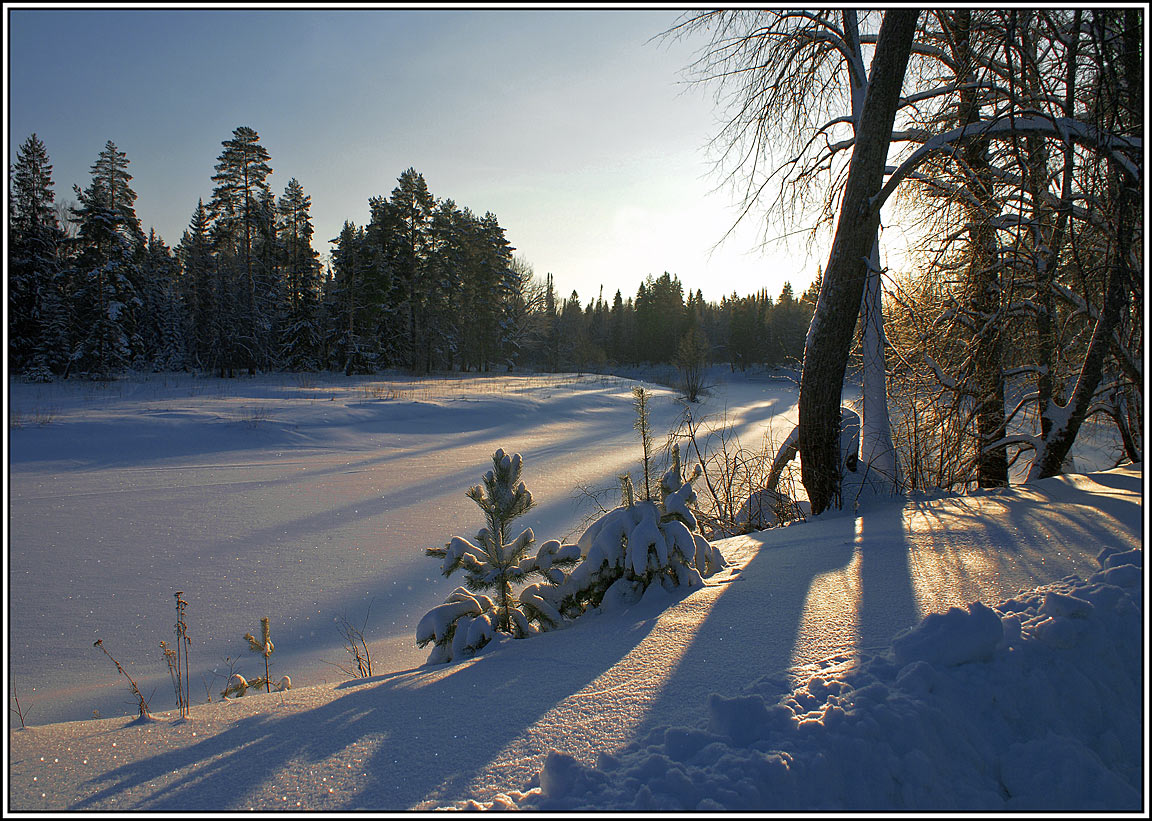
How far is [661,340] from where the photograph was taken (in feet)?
210

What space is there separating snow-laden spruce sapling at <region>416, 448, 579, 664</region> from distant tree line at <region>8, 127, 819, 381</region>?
17785mm

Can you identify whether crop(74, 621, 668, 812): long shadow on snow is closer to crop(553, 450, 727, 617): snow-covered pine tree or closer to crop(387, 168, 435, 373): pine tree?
crop(553, 450, 727, 617): snow-covered pine tree

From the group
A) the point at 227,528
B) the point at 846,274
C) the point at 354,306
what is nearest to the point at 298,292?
the point at 354,306

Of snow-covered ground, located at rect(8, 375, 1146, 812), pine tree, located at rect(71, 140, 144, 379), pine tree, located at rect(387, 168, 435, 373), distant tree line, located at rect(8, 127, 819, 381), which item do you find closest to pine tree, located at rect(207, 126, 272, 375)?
distant tree line, located at rect(8, 127, 819, 381)

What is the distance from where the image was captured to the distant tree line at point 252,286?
2277 cm

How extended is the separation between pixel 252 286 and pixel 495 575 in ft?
103

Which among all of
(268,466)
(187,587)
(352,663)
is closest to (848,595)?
(352,663)

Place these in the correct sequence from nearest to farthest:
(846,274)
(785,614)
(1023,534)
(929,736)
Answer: (929,736) < (785,614) < (1023,534) < (846,274)

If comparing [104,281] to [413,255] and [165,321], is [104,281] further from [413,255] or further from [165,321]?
[413,255]

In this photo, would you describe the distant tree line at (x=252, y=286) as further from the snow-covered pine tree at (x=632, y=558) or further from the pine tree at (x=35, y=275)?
the snow-covered pine tree at (x=632, y=558)

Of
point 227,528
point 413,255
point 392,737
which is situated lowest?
point 227,528

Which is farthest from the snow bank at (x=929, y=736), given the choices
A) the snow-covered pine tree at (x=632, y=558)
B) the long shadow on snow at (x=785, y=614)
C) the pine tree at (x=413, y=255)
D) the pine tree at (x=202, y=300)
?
the pine tree at (x=413, y=255)

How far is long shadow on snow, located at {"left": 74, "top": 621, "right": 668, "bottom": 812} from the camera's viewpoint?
4.25ft

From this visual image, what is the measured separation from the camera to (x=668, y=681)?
1.69 m
